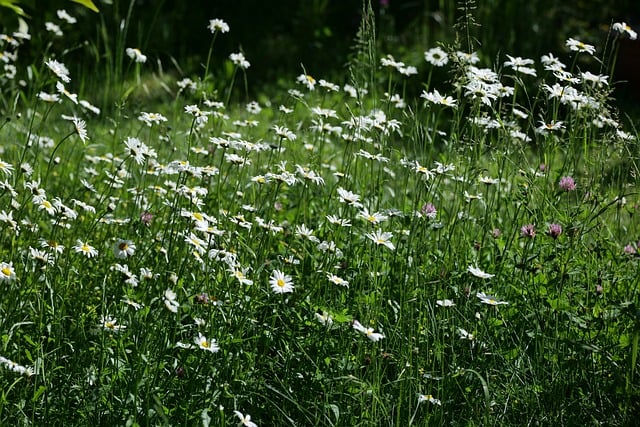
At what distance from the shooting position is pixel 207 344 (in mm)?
→ 2094

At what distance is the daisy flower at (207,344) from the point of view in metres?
2.02

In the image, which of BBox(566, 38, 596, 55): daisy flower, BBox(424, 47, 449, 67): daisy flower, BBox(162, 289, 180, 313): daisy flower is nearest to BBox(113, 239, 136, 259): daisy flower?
BBox(162, 289, 180, 313): daisy flower

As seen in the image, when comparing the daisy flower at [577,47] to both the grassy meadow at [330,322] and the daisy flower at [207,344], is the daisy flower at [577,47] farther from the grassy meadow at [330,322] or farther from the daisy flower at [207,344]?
the daisy flower at [207,344]

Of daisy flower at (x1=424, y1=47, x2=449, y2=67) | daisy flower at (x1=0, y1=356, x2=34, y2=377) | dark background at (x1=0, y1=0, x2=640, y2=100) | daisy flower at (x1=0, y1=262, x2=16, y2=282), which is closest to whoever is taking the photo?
daisy flower at (x1=0, y1=356, x2=34, y2=377)

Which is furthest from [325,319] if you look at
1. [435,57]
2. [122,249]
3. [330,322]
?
[435,57]

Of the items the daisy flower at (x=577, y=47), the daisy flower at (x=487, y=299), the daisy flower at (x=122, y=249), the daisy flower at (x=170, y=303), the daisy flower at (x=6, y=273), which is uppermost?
the daisy flower at (x=577, y=47)

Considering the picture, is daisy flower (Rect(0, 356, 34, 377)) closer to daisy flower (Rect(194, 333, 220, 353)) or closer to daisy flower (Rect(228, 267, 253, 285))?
daisy flower (Rect(194, 333, 220, 353))

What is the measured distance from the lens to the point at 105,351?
215 centimetres

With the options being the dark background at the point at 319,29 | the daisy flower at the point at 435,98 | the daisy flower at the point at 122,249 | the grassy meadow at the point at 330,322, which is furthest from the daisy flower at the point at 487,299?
the dark background at the point at 319,29

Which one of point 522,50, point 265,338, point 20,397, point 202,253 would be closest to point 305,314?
point 265,338

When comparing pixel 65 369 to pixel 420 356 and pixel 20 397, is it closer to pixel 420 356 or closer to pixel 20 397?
pixel 20 397

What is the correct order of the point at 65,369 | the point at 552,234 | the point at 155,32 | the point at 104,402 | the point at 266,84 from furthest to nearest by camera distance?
the point at 155,32, the point at 266,84, the point at 552,234, the point at 65,369, the point at 104,402

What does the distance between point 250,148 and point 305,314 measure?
1.55 feet

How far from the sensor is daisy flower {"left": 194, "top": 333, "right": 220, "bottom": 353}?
2.02m
